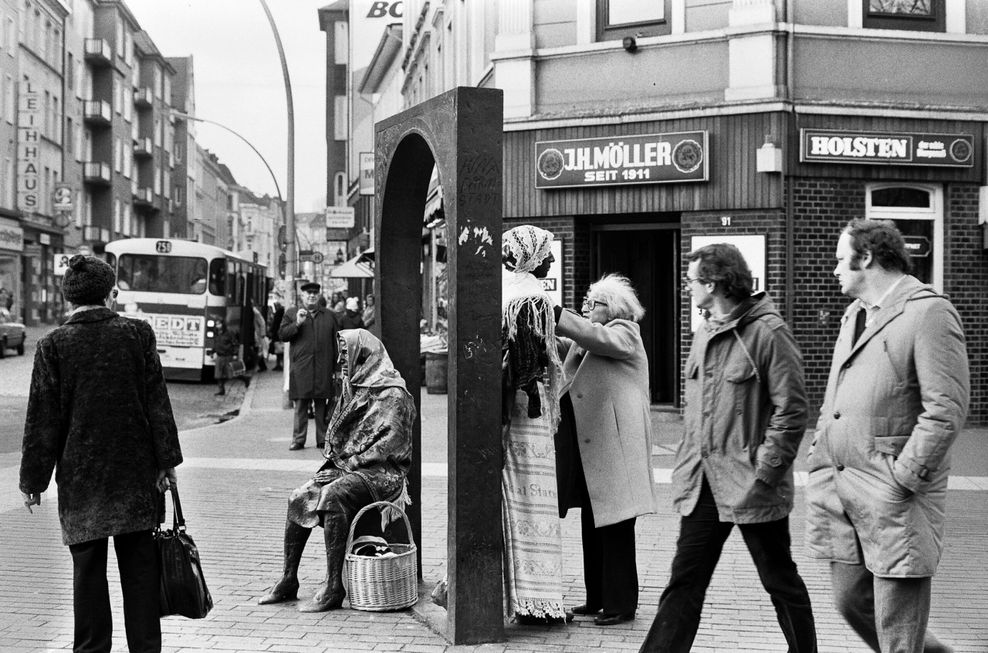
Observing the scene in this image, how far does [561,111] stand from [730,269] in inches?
468

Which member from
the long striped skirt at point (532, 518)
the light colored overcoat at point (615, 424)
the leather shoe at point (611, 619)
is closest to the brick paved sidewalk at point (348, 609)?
the leather shoe at point (611, 619)

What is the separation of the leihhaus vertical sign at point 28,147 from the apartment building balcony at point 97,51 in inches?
588

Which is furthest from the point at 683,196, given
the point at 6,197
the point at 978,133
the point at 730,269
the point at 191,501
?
the point at 6,197

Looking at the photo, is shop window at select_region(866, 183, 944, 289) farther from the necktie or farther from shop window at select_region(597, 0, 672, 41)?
the necktie

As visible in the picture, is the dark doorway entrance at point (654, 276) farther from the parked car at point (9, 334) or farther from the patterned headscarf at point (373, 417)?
the parked car at point (9, 334)

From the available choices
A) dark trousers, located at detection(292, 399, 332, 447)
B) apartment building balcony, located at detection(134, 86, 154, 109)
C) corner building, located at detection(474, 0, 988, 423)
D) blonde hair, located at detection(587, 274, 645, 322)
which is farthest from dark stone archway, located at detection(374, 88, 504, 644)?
A: apartment building balcony, located at detection(134, 86, 154, 109)

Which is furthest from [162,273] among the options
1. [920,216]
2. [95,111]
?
[95,111]

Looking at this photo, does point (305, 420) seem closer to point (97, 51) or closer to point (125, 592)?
point (125, 592)

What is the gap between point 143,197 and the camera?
76562 millimetres

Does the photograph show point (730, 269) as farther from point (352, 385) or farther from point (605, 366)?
point (352, 385)

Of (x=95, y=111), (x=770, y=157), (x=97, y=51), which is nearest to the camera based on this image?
(x=770, y=157)

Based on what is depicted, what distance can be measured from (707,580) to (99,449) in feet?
8.08

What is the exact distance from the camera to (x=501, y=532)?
18.2 ft

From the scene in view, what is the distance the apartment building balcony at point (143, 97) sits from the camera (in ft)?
246
